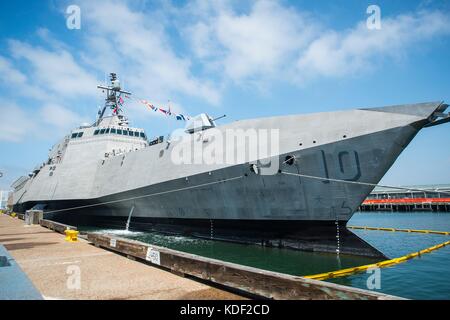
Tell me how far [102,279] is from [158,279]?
933 millimetres

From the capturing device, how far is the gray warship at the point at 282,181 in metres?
8.82

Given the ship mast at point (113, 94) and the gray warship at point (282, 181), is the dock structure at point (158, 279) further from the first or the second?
the ship mast at point (113, 94)

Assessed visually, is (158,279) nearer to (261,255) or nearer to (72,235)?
(261,255)

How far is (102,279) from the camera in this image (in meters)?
4.86

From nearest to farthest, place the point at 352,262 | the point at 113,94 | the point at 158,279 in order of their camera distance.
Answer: the point at 158,279 < the point at 352,262 < the point at 113,94

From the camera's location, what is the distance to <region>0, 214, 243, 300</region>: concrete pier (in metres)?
4.03

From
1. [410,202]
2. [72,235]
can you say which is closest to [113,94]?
[72,235]

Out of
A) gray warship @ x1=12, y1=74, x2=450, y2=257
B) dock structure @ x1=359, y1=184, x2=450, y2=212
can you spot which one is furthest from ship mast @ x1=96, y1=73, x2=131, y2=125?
dock structure @ x1=359, y1=184, x2=450, y2=212

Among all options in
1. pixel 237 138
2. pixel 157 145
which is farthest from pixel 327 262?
pixel 157 145

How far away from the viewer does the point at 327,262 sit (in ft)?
29.6

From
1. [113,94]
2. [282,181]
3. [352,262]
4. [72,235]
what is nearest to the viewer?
[352,262]

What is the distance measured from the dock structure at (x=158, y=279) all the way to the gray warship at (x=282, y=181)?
A: 5146 millimetres
